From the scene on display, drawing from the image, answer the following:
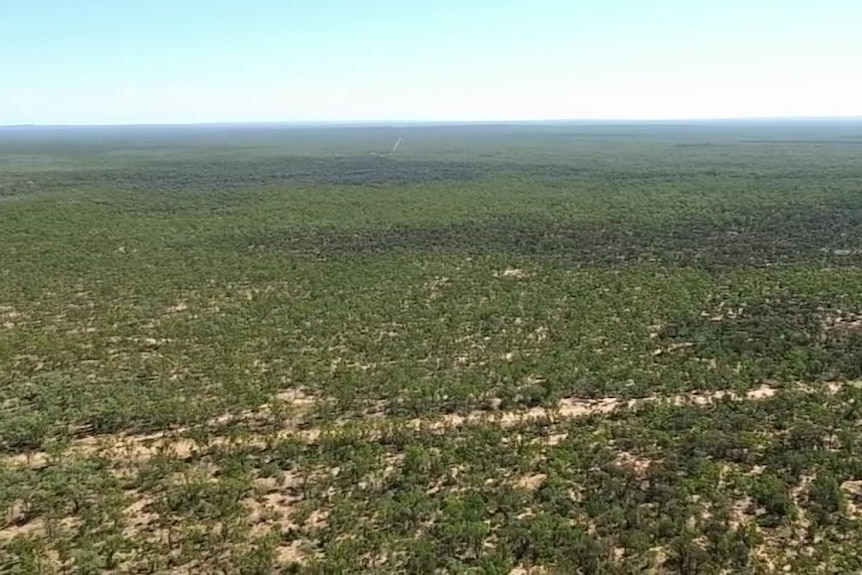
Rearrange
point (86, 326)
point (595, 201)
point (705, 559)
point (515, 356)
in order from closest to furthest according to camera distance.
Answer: point (705, 559) < point (515, 356) < point (86, 326) < point (595, 201)

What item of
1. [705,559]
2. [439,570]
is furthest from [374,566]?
[705,559]

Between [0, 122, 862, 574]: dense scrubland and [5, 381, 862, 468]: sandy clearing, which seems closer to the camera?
[0, 122, 862, 574]: dense scrubland

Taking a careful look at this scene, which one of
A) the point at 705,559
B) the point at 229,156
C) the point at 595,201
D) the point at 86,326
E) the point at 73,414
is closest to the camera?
the point at 705,559

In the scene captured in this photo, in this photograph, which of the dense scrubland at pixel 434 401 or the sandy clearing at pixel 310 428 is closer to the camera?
the dense scrubland at pixel 434 401

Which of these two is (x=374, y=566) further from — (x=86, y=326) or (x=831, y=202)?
(x=831, y=202)

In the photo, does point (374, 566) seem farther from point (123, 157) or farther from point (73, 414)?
point (123, 157)

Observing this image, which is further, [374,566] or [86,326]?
[86,326]

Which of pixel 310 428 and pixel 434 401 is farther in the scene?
pixel 434 401
